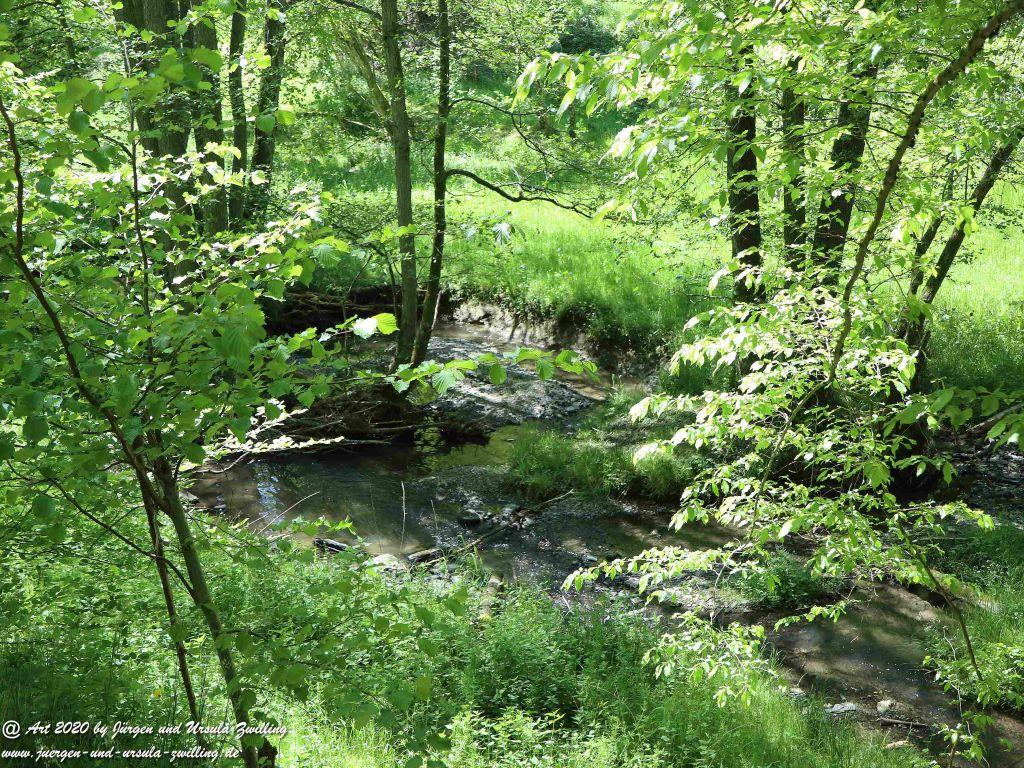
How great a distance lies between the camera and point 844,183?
403 cm

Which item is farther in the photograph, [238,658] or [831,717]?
[831,717]

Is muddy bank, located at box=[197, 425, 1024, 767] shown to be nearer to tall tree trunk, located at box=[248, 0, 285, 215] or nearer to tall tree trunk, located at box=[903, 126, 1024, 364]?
tall tree trunk, located at box=[903, 126, 1024, 364]

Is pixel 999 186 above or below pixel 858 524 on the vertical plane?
above

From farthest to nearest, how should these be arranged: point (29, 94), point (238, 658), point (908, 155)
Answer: point (908, 155) < point (238, 658) < point (29, 94)

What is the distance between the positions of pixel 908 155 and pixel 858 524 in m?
4.48

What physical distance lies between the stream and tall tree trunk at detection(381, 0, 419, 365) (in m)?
1.46

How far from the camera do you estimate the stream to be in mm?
5980

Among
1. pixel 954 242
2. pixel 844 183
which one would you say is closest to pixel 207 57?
pixel 844 183

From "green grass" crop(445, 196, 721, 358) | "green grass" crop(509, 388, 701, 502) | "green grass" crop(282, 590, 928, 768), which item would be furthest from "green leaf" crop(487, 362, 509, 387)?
"green grass" crop(445, 196, 721, 358)

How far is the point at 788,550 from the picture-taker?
7805 millimetres

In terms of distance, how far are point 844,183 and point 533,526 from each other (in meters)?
5.68

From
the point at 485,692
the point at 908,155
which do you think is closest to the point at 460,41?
the point at 908,155

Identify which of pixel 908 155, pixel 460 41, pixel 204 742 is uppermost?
pixel 460 41

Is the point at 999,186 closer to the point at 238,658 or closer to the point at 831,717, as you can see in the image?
the point at 831,717
